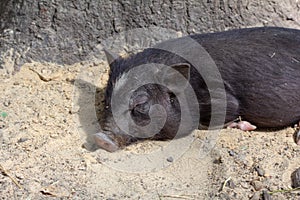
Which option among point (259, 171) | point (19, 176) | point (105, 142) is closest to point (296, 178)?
point (259, 171)

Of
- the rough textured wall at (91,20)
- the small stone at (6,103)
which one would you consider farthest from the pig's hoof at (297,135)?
the small stone at (6,103)

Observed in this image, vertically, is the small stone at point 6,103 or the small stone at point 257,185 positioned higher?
the small stone at point 257,185

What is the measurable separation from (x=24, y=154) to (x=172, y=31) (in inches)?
70.3

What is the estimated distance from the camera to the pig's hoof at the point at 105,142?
13.1 ft

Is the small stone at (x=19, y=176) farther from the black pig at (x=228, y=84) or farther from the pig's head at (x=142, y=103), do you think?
the black pig at (x=228, y=84)

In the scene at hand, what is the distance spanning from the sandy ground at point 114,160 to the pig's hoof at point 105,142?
0.04 metres

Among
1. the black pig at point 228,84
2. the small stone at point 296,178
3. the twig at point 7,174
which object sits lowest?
the twig at point 7,174

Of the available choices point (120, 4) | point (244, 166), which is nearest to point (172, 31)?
point (120, 4)

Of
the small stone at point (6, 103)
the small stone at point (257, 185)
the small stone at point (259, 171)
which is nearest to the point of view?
the small stone at point (257, 185)

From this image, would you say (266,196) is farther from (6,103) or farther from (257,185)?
(6,103)

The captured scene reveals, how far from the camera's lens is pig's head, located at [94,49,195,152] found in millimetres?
4129

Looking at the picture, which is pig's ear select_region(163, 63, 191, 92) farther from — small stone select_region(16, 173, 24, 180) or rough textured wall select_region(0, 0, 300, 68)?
small stone select_region(16, 173, 24, 180)

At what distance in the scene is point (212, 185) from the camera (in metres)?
3.70

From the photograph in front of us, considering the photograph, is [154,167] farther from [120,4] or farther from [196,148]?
[120,4]
